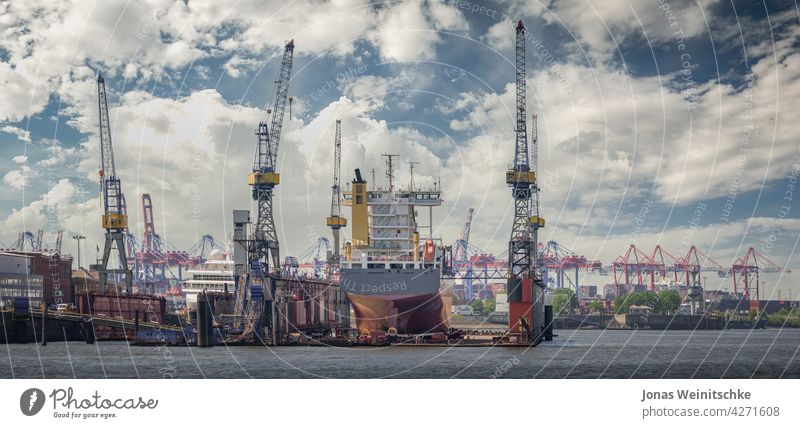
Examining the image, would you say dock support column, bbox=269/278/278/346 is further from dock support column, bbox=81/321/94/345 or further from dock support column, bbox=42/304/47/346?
dock support column, bbox=42/304/47/346

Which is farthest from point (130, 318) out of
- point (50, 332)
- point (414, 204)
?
point (414, 204)

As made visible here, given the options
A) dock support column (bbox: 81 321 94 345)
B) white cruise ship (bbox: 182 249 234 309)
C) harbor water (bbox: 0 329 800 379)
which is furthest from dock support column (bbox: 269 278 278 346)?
white cruise ship (bbox: 182 249 234 309)

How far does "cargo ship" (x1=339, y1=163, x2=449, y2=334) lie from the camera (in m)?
123

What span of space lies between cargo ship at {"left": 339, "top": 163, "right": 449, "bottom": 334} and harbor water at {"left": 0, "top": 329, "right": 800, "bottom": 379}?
51.0ft

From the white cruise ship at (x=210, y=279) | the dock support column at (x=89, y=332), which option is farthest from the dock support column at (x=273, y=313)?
the white cruise ship at (x=210, y=279)

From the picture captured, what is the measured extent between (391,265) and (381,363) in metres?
43.1

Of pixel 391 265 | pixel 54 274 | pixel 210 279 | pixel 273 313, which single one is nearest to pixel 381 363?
pixel 273 313

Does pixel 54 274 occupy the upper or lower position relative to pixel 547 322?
upper

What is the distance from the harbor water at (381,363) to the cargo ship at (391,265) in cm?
1554

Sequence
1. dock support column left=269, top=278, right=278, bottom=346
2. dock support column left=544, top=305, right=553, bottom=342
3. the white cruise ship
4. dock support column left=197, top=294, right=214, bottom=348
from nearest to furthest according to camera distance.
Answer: dock support column left=197, top=294, right=214, bottom=348 → dock support column left=269, top=278, right=278, bottom=346 → dock support column left=544, top=305, right=553, bottom=342 → the white cruise ship

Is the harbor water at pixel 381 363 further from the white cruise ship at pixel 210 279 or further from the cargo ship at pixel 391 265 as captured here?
the white cruise ship at pixel 210 279

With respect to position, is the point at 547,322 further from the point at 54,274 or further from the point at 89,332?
the point at 54,274

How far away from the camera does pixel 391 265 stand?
128 m

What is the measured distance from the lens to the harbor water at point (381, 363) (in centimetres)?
7644
